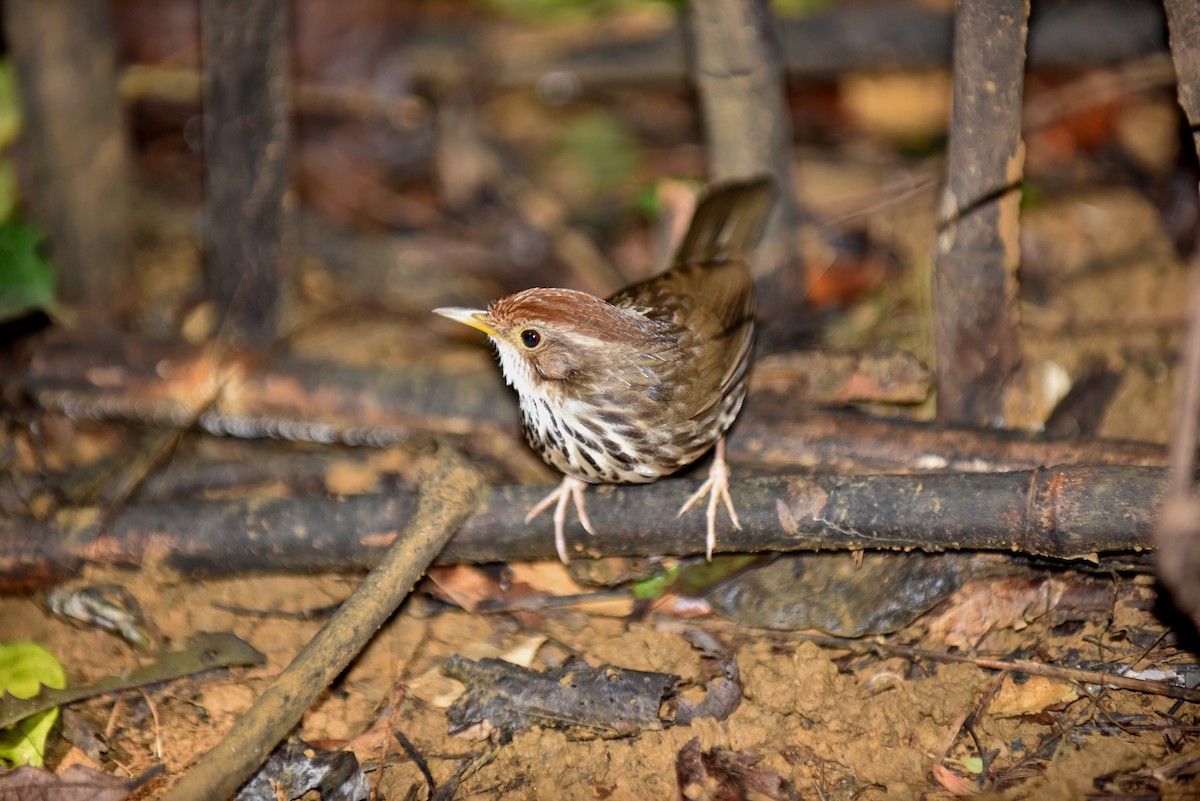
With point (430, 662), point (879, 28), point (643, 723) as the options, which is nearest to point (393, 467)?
point (430, 662)

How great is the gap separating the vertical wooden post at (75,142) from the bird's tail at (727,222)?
8.52ft

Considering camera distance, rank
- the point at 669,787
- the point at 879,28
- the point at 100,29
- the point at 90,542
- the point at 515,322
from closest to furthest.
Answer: the point at 669,787
the point at 515,322
the point at 90,542
the point at 100,29
the point at 879,28

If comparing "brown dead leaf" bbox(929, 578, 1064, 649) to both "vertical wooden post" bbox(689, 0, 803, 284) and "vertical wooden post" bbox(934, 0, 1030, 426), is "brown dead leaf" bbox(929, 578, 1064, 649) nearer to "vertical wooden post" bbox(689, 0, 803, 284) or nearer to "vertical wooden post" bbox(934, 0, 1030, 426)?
"vertical wooden post" bbox(934, 0, 1030, 426)

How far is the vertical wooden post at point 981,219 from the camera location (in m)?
3.26

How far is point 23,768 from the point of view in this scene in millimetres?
3105

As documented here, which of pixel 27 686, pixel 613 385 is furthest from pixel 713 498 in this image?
pixel 27 686

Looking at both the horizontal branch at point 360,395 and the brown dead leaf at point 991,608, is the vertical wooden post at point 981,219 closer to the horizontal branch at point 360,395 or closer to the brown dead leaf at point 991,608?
the horizontal branch at point 360,395

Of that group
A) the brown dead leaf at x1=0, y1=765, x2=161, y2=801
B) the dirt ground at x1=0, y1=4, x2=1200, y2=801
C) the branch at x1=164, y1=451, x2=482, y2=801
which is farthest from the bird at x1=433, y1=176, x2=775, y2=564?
the brown dead leaf at x1=0, y1=765, x2=161, y2=801

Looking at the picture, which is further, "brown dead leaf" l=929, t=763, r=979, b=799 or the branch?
"brown dead leaf" l=929, t=763, r=979, b=799

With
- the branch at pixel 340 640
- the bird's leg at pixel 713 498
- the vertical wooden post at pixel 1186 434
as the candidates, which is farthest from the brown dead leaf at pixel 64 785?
the vertical wooden post at pixel 1186 434

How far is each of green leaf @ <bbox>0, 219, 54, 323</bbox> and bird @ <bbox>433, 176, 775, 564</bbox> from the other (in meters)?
2.10

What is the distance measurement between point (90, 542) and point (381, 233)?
96.3 inches

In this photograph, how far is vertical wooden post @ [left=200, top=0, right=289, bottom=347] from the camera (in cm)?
428

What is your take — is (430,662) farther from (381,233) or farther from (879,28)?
(879,28)
